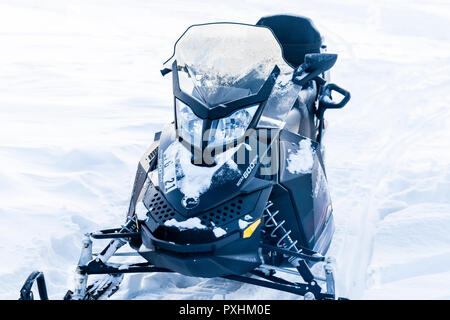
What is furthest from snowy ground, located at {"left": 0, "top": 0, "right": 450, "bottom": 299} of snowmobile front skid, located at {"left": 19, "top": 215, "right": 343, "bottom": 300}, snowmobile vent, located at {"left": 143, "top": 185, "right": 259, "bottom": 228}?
snowmobile vent, located at {"left": 143, "top": 185, "right": 259, "bottom": 228}

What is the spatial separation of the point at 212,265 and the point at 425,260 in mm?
1652

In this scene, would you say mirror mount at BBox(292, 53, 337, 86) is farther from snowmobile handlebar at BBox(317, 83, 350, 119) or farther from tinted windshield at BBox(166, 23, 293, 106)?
snowmobile handlebar at BBox(317, 83, 350, 119)

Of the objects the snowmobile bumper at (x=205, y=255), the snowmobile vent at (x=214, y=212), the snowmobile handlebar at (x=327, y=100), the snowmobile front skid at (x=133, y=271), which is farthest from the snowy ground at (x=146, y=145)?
the snowmobile handlebar at (x=327, y=100)

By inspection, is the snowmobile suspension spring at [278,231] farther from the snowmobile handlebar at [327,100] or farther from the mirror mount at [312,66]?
the snowmobile handlebar at [327,100]

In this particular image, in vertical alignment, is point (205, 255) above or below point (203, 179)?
below

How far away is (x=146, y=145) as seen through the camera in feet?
18.0

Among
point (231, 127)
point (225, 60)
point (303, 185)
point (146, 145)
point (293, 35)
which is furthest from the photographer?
point (146, 145)

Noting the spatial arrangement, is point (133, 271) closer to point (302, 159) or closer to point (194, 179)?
point (194, 179)

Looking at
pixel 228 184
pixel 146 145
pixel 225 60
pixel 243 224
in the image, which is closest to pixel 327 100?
pixel 225 60

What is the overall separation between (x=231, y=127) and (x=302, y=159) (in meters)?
0.57

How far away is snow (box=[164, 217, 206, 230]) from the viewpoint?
2514 mm

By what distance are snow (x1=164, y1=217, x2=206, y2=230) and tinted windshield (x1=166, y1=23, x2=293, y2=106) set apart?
0.63 metres

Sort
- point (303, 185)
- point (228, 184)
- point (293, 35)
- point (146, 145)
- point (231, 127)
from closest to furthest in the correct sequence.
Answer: point (228, 184), point (231, 127), point (303, 185), point (293, 35), point (146, 145)
